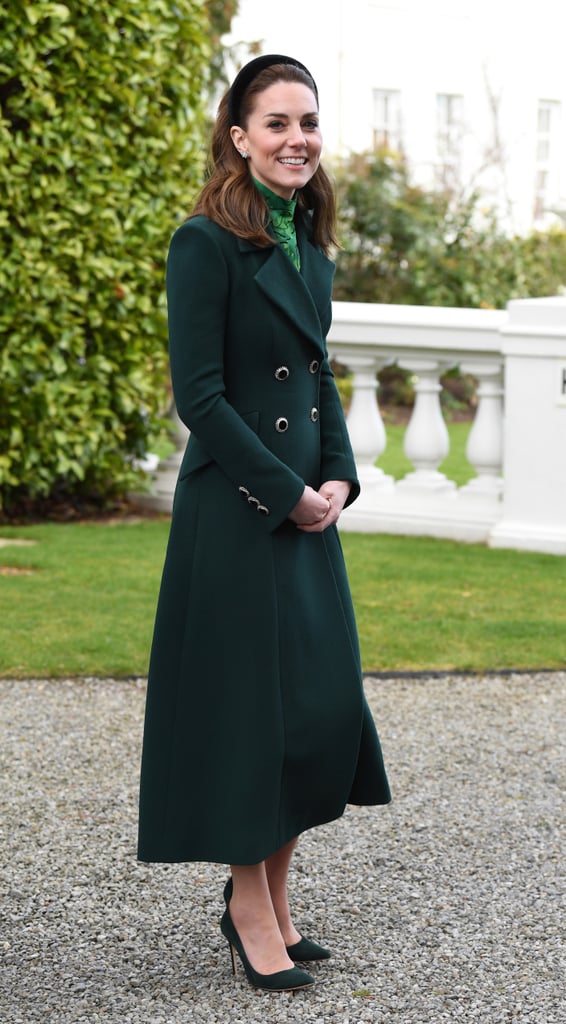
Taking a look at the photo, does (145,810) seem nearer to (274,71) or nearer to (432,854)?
(432,854)

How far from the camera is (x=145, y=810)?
297 cm

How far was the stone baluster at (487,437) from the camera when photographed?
7512 millimetres

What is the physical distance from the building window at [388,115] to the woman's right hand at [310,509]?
52.5 feet

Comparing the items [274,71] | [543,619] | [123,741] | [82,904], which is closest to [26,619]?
[123,741]

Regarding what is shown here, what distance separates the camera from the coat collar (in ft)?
9.50

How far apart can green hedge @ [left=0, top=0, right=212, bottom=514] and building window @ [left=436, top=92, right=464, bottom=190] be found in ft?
34.8

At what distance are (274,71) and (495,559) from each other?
14.5 feet

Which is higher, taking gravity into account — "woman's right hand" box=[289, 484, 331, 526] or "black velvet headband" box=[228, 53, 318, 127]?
"black velvet headband" box=[228, 53, 318, 127]

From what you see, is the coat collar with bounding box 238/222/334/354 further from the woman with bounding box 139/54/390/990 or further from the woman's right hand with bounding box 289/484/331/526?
the woman's right hand with bounding box 289/484/331/526

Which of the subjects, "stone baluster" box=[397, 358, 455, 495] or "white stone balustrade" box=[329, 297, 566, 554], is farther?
"stone baluster" box=[397, 358, 455, 495]

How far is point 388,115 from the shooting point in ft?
61.5

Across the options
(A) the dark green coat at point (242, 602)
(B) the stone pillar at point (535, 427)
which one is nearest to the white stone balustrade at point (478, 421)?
(B) the stone pillar at point (535, 427)

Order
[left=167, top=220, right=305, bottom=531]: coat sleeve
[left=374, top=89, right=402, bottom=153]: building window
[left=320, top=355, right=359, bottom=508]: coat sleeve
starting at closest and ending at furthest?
[left=167, top=220, right=305, bottom=531]: coat sleeve
[left=320, top=355, right=359, bottom=508]: coat sleeve
[left=374, top=89, right=402, bottom=153]: building window

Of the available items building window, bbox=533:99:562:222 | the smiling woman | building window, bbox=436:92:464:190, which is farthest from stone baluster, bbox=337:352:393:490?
building window, bbox=533:99:562:222
